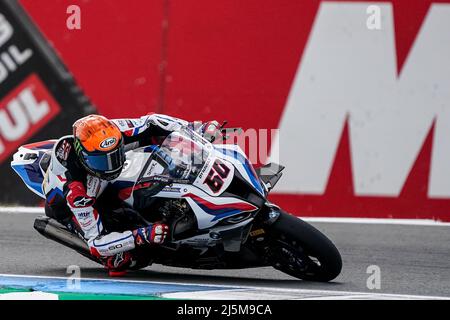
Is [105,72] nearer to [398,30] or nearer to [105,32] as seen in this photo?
[105,32]

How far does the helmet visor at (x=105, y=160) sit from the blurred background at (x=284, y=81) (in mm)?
3394

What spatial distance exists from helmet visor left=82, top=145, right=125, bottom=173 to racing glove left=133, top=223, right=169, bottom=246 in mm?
442

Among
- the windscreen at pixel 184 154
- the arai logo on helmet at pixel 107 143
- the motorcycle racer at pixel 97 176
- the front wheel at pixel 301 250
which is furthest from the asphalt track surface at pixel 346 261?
the arai logo on helmet at pixel 107 143

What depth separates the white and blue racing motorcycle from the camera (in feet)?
21.4

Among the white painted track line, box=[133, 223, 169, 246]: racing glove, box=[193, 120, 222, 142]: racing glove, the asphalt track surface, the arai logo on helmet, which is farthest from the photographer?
box=[193, 120, 222, 142]: racing glove

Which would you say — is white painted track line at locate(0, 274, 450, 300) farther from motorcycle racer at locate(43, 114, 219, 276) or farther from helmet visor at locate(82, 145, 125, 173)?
helmet visor at locate(82, 145, 125, 173)

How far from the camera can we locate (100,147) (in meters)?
6.41

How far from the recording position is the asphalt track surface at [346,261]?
22.8 ft

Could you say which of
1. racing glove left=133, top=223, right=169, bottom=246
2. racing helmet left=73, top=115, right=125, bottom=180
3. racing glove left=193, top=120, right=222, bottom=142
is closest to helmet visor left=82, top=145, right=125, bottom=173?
racing helmet left=73, top=115, right=125, bottom=180

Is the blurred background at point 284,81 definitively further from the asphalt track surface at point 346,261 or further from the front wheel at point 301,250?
the front wheel at point 301,250

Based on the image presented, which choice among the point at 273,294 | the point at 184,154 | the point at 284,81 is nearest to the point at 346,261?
the point at 273,294

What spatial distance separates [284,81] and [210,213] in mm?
3479
